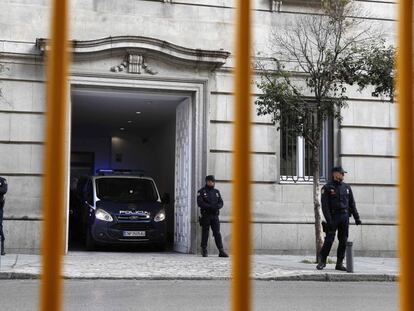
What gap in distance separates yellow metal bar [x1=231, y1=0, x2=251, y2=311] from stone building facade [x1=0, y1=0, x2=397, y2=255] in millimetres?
12950

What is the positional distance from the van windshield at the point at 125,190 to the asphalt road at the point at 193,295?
19.0 ft

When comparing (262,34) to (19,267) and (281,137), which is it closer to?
(281,137)

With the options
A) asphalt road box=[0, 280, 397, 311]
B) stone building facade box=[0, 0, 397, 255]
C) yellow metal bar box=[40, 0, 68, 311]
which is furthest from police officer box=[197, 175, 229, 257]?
yellow metal bar box=[40, 0, 68, 311]

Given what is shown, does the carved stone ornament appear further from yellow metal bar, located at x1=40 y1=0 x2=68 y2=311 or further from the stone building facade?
yellow metal bar, located at x1=40 y1=0 x2=68 y2=311

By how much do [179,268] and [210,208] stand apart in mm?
2559

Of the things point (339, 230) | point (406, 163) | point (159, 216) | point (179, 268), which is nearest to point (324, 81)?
point (339, 230)

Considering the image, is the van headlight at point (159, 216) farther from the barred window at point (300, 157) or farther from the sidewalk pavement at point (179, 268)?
the barred window at point (300, 157)

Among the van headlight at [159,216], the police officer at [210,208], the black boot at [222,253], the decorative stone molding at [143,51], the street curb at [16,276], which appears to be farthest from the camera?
the van headlight at [159,216]

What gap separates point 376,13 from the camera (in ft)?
56.0

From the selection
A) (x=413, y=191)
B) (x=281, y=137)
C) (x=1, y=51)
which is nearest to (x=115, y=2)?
(x=1, y=51)

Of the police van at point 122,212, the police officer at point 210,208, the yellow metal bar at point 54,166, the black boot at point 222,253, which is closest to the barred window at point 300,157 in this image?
the police officer at point 210,208

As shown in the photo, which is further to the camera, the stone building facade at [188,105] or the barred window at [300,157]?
the barred window at [300,157]

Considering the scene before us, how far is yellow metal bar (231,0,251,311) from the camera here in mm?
1670

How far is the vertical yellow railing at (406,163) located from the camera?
67.9 inches
